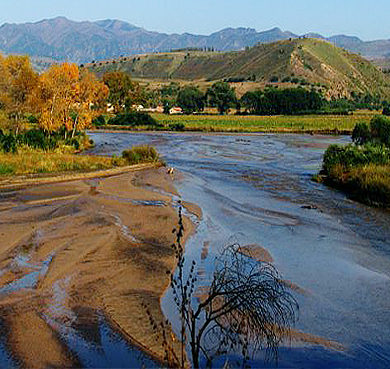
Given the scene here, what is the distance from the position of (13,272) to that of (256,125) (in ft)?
254

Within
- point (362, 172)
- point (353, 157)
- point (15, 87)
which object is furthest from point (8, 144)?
point (362, 172)

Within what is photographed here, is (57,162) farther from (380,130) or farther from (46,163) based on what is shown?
(380,130)

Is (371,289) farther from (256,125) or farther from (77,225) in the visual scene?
(256,125)

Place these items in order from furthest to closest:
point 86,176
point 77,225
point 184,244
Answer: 1. point 86,176
2. point 77,225
3. point 184,244

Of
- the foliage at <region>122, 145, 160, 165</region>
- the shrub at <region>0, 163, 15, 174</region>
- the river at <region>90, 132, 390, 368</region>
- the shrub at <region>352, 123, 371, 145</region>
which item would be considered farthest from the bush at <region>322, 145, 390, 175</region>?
the shrub at <region>0, 163, 15, 174</region>

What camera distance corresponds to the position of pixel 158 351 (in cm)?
922

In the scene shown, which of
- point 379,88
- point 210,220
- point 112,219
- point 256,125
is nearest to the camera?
point 112,219

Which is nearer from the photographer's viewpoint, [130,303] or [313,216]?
[130,303]

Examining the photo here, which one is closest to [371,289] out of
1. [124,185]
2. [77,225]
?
[77,225]

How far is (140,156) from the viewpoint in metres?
37.5

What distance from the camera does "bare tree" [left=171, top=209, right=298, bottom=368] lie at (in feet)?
20.3

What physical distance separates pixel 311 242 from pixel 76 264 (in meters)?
8.08

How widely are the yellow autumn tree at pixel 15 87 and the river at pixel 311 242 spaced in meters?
14.6

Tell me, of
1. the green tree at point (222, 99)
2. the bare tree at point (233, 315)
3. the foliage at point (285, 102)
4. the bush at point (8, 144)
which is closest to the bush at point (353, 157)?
the bare tree at point (233, 315)
